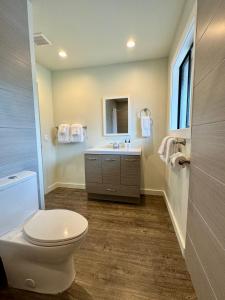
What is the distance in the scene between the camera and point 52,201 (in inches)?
108

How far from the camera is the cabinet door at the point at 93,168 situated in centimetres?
266

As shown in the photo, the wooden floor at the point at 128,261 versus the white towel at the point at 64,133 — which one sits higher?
the white towel at the point at 64,133

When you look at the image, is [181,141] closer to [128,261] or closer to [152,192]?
[128,261]

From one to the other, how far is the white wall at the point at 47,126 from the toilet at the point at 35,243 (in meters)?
1.77

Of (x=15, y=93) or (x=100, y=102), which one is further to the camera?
(x=100, y=102)

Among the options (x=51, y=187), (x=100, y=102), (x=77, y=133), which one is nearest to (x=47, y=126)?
(x=77, y=133)

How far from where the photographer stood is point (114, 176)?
8.58 feet

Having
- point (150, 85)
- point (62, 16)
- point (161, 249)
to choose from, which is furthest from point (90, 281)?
point (150, 85)

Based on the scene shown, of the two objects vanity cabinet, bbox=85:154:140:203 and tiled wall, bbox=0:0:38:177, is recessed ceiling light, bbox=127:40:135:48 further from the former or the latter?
vanity cabinet, bbox=85:154:140:203

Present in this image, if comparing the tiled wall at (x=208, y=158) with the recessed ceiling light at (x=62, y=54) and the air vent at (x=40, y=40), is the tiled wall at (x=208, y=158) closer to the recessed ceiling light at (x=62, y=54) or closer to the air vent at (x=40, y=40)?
the air vent at (x=40, y=40)

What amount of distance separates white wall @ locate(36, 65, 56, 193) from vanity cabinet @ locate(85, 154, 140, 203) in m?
0.92

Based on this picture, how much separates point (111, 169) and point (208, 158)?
1807mm

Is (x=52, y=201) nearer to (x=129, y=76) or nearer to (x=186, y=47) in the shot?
(x=129, y=76)

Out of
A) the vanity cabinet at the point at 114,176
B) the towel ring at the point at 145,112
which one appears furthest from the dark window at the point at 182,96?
the vanity cabinet at the point at 114,176
